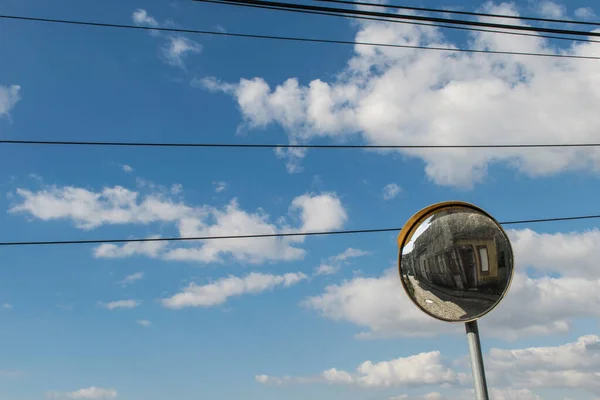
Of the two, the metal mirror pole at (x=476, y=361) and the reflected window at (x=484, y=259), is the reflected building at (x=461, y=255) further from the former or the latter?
the metal mirror pole at (x=476, y=361)

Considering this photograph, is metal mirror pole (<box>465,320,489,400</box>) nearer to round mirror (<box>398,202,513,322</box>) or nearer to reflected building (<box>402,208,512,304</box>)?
round mirror (<box>398,202,513,322</box>)

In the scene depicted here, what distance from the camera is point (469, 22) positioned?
26.3 feet

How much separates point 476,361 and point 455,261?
0.56 m

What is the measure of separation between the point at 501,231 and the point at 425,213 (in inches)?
17.1

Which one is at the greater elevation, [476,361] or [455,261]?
[455,261]

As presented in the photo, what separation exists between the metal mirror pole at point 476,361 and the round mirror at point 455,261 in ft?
0.27

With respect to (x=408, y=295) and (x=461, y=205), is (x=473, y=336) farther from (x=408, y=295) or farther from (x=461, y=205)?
(x=461, y=205)

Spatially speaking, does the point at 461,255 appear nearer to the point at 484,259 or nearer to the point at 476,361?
the point at 484,259

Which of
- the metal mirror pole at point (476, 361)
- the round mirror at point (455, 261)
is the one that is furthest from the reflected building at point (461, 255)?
the metal mirror pole at point (476, 361)

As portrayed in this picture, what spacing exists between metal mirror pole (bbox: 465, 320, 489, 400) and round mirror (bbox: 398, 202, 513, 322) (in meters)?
0.08

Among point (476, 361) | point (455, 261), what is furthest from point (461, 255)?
point (476, 361)

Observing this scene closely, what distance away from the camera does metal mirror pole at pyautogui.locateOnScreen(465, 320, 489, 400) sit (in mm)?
3041

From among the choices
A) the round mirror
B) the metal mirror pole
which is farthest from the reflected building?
the metal mirror pole

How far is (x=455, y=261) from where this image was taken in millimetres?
3174
